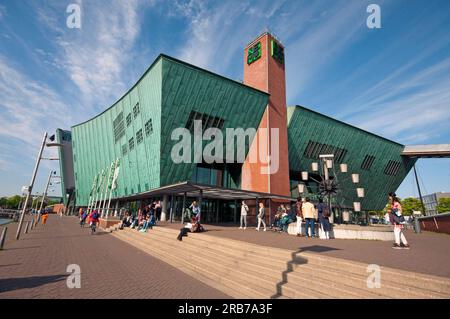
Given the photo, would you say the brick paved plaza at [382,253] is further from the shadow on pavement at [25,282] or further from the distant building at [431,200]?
the distant building at [431,200]

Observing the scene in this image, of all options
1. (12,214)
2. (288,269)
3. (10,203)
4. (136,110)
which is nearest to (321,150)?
(136,110)

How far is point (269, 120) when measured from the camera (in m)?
29.8

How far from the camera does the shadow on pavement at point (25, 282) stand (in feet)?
19.1

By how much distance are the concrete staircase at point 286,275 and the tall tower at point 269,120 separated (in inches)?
756

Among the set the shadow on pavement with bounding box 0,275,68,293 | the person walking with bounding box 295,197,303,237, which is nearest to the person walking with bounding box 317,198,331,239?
the person walking with bounding box 295,197,303,237

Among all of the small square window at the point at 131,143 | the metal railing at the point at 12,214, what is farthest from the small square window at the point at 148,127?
the metal railing at the point at 12,214

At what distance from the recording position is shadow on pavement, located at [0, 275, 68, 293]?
5.81 metres

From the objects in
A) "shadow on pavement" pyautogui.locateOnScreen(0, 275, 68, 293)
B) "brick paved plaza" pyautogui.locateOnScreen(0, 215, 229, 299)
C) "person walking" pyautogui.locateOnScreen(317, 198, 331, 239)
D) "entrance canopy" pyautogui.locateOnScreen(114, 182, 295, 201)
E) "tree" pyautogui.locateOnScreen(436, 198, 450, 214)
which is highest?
"tree" pyautogui.locateOnScreen(436, 198, 450, 214)

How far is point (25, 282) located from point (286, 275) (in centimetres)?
657

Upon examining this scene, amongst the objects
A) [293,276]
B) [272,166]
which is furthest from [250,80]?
[293,276]

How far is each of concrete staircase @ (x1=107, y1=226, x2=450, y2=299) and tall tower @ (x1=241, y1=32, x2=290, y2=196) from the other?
63.0ft

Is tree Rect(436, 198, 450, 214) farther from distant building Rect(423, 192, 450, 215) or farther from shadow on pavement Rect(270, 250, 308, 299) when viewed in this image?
shadow on pavement Rect(270, 250, 308, 299)

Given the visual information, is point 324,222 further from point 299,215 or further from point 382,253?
point 382,253

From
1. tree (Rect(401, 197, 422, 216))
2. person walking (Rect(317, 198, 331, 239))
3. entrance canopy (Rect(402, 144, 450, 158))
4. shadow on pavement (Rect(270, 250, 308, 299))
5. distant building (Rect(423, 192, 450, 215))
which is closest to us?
shadow on pavement (Rect(270, 250, 308, 299))
